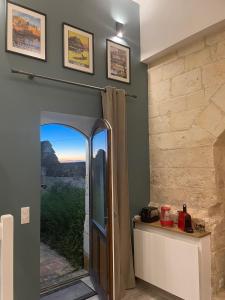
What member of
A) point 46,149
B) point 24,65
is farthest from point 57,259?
point 24,65

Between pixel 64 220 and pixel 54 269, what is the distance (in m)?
0.69

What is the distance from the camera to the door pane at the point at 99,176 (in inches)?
97.2

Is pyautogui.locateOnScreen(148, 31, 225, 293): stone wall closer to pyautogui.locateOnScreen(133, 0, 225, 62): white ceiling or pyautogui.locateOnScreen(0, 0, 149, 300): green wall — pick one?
pyautogui.locateOnScreen(133, 0, 225, 62): white ceiling

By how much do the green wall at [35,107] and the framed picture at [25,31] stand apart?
2.3 inches

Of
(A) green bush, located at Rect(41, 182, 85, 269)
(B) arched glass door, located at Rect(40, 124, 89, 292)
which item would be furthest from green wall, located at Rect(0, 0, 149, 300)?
(A) green bush, located at Rect(41, 182, 85, 269)

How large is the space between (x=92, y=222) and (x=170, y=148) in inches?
55.2

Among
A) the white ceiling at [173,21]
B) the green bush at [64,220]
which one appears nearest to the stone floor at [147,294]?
the green bush at [64,220]

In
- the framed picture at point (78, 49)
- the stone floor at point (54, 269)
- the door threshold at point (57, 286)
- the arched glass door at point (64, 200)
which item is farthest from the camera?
the arched glass door at point (64, 200)

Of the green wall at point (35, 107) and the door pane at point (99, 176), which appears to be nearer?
the green wall at point (35, 107)

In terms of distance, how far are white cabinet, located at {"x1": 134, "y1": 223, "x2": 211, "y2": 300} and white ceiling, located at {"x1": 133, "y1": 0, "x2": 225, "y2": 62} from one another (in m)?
2.15

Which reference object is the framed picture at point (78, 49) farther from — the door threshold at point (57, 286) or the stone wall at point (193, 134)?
the door threshold at point (57, 286)

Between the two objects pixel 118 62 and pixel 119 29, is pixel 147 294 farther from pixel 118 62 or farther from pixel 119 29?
pixel 119 29

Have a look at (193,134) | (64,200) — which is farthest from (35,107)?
(64,200)

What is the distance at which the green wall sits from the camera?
2.16 meters
